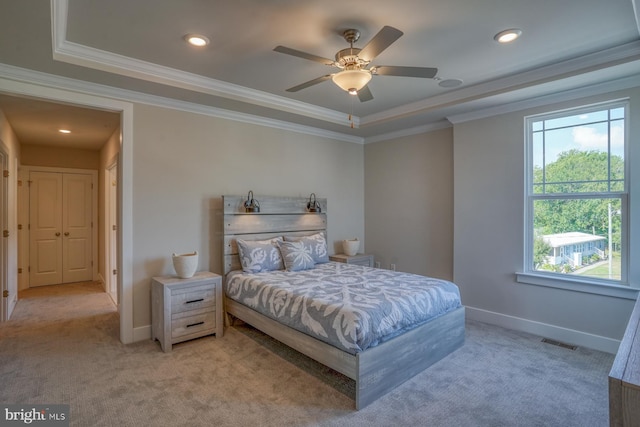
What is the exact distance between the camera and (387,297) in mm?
2721

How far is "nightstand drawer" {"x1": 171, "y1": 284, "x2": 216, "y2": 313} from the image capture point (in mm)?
3264

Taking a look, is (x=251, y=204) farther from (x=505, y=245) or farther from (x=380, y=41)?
(x=505, y=245)

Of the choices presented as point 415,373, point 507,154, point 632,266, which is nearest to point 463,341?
point 415,373

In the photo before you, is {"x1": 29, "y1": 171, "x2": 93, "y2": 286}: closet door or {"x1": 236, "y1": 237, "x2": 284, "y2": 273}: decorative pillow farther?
{"x1": 29, "y1": 171, "x2": 93, "y2": 286}: closet door

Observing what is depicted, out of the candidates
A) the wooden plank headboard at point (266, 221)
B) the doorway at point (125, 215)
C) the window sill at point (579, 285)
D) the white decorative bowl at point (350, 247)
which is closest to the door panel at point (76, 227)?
the doorway at point (125, 215)

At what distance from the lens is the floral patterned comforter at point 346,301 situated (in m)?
2.37

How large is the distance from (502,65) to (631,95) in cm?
117

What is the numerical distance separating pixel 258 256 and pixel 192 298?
0.84 metres

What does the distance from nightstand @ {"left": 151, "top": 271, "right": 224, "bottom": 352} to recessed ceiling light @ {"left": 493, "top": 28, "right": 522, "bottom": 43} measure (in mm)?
3369

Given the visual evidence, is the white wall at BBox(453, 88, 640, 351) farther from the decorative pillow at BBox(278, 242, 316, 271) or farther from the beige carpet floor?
the decorative pillow at BBox(278, 242, 316, 271)

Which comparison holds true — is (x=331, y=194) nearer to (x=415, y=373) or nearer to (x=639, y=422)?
(x=415, y=373)

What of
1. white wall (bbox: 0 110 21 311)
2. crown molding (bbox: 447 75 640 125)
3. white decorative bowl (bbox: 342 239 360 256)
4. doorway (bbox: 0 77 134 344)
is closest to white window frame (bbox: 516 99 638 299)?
crown molding (bbox: 447 75 640 125)

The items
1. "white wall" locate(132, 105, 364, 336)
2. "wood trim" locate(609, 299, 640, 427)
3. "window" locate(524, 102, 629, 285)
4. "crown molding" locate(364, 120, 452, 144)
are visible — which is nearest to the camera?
"wood trim" locate(609, 299, 640, 427)

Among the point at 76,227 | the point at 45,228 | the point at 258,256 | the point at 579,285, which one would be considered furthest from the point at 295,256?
the point at 45,228
